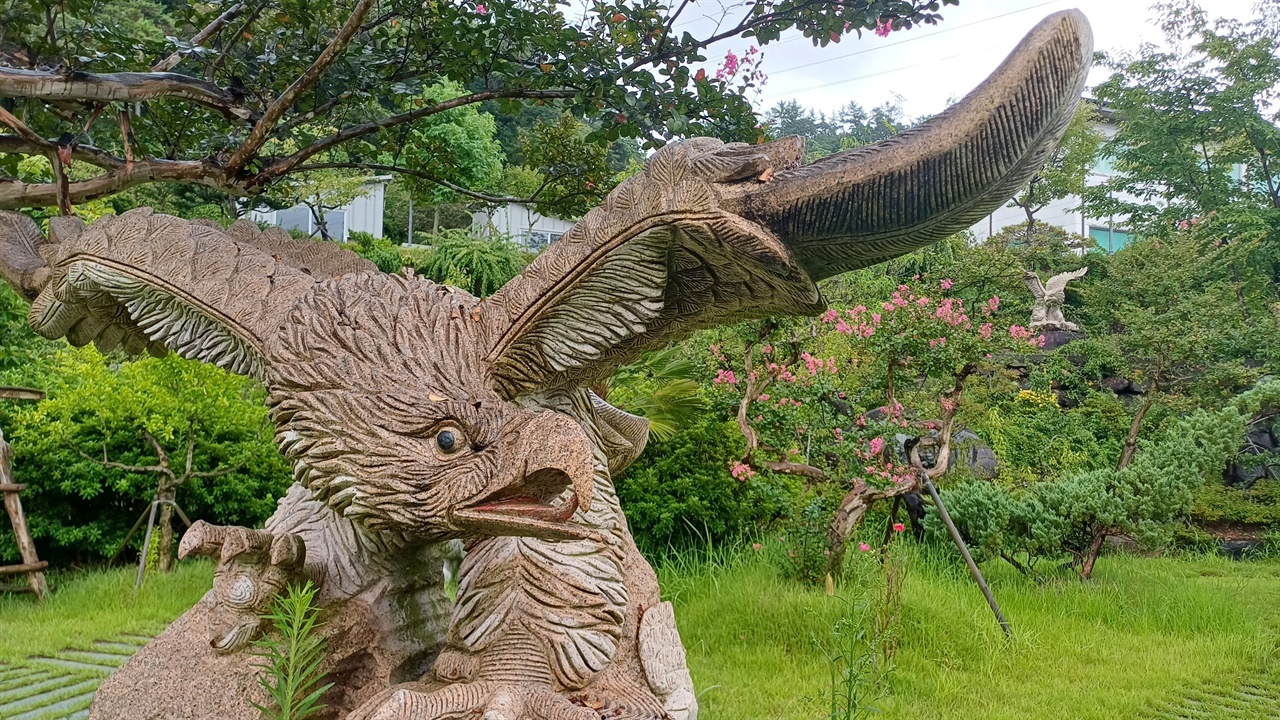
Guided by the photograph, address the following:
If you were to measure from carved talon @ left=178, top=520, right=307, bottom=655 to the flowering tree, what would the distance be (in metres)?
3.37

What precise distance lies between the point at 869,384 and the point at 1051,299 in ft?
31.1

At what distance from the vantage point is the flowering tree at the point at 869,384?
487 centimetres

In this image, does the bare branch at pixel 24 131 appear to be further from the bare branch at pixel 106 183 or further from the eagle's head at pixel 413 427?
the eagle's head at pixel 413 427

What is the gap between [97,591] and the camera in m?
5.29

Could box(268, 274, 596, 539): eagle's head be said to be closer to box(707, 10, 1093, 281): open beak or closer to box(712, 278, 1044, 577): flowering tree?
box(707, 10, 1093, 281): open beak

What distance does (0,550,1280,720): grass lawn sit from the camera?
356 centimetres

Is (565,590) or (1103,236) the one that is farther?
(1103,236)

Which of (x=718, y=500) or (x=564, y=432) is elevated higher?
(x=564, y=432)

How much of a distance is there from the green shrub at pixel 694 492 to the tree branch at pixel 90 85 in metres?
Result: 3.92

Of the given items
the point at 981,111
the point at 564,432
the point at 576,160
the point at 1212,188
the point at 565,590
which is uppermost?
the point at 1212,188

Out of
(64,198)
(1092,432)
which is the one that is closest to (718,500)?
(64,198)

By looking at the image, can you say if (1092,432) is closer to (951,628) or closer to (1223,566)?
(1223,566)

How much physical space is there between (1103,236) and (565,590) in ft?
71.3

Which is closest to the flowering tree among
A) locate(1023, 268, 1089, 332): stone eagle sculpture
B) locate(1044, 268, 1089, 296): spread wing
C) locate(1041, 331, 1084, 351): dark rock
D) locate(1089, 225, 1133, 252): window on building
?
locate(1041, 331, 1084, 351): dark rock
